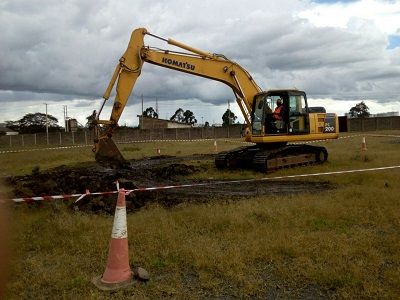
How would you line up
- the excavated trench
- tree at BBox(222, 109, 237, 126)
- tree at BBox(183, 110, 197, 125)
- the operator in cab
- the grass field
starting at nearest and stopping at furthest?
the grass field → the excavated trench → the operator in cab → tree at BBox(222, 109, 237, 126) → tree at BBox(183, 110, 197, 125)

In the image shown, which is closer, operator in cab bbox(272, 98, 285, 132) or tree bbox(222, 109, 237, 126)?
operator in cab bbox(272, 98, 285, 132)

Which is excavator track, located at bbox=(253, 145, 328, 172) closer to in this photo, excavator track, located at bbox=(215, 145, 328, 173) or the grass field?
excavator track, located at bbox=(215, 145, 328, 173)

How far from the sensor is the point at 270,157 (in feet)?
51.5

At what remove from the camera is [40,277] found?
5391mm

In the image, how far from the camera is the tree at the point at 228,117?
8706 centimetres

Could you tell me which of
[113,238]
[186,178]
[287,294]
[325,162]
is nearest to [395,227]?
[287,294]

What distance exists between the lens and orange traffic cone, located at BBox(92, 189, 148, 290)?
5.18m

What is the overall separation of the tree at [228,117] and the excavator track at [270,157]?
226 ft

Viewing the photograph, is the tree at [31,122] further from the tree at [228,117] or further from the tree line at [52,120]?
the tree at [228,117]

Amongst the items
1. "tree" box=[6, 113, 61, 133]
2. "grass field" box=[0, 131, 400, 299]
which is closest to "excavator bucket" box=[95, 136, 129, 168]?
"grass field" box=[0, 131, 400, 299]

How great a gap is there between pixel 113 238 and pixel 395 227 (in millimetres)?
4582

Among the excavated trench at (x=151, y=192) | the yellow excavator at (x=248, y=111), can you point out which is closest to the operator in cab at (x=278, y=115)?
the yellow excavator at (x=248, y=111)

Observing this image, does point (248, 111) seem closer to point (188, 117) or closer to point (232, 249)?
point (232, 249)

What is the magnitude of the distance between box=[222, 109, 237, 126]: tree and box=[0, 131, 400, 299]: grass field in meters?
77.7
